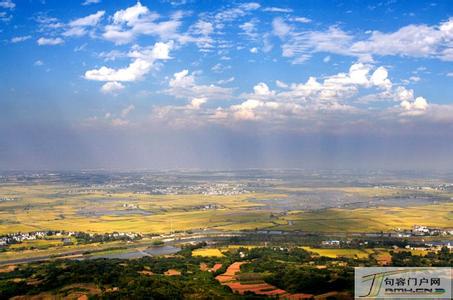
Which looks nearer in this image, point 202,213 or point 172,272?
point 172,272

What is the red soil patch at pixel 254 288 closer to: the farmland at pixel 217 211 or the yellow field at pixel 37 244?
the yellow field at pixel 37 244

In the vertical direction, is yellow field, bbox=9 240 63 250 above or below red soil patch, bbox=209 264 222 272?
below

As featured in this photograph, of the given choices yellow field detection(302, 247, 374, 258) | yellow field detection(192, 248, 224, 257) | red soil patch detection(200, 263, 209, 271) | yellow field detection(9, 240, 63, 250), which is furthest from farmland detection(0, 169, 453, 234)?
red soil patch detection(200, 263, 209, 271)

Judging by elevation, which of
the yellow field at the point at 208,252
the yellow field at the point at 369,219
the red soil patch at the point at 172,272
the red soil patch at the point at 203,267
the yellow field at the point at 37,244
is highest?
the red soil patch at the point at 172,272

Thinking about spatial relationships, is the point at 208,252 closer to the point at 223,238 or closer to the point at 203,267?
the point at 203,267

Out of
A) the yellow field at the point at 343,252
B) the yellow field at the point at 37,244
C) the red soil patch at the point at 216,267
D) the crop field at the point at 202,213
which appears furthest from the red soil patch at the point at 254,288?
the crop field at the point at 202,213

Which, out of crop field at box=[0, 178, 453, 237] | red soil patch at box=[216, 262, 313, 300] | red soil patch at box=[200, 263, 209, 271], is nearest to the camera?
red soil patch at box=[216, 262, 313, 300]

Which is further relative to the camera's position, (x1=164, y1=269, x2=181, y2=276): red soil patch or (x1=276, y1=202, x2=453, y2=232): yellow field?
(x1=276, y1=202, x2=453, y2=232): yellow field

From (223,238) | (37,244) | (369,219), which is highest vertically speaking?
(37,244)

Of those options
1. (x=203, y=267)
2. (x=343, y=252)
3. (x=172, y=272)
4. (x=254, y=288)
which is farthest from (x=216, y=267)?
(x=343, y=252)

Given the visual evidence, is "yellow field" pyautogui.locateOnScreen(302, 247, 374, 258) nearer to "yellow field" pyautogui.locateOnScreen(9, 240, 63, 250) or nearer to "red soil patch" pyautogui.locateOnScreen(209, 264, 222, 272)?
"red soil patch" pyautogui.locateOnScreen(209, 264, 222, 272)
